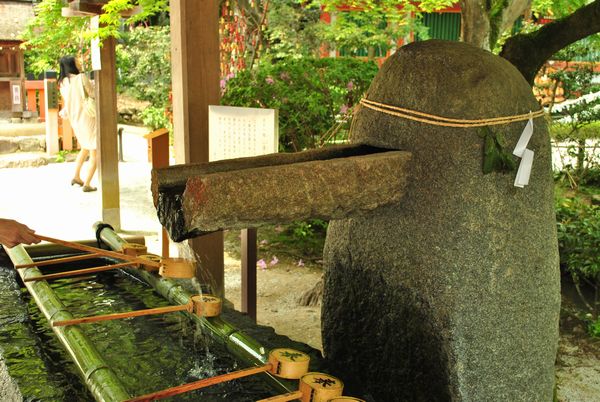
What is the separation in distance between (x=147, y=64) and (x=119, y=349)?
38.5 ft

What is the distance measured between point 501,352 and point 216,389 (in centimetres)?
98

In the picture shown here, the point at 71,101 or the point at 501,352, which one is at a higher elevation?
the point at 71,101

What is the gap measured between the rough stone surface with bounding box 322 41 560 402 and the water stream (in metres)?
0.56

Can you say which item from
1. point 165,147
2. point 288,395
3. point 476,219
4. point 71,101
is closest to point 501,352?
point 476,219

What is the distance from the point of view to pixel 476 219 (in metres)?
1.96

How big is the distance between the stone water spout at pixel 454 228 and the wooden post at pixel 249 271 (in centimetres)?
196

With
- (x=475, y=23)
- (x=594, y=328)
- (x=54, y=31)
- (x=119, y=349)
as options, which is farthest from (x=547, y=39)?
(x=54, y=31)

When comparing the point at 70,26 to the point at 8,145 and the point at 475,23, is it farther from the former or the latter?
the point at 475,23

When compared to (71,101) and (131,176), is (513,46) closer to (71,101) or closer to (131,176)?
(71,101)

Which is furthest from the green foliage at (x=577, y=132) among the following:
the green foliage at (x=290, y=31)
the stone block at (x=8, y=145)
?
the stone block at (x=8, y=145)

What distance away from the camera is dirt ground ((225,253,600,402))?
4.11 metres

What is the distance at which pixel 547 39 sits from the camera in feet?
12.3

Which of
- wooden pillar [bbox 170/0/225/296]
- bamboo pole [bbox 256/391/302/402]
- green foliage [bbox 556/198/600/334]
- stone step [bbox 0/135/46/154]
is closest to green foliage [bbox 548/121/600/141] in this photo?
green foliage [bbox 556/198/600/334]

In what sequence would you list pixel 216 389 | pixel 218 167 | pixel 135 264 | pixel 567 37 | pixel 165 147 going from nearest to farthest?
1. pixel 218 167
2. pixel 216 389
3. pixel 135 264
4. pixel 567 37
5. pixel 165 147
